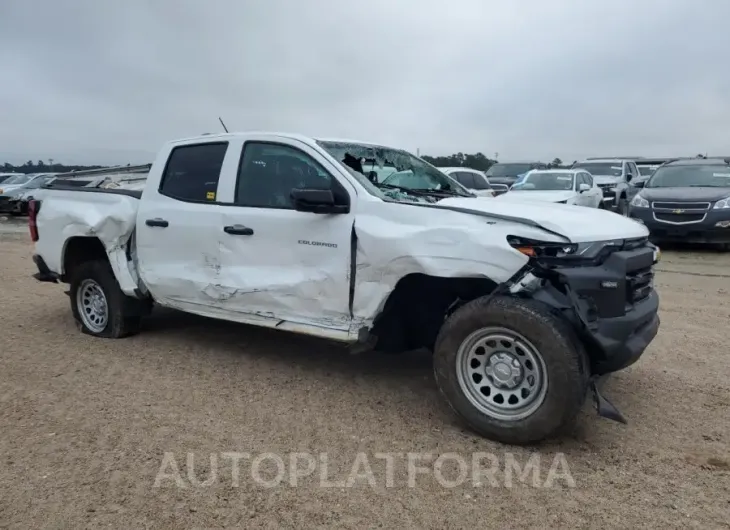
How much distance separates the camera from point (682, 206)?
11305 mm

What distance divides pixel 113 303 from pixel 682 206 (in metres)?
9.97

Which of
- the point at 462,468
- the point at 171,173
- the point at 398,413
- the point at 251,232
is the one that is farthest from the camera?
the point at 171,173

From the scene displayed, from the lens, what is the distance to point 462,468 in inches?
136

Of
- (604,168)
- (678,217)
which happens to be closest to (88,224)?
(678,217)

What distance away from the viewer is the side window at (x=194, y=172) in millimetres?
5184

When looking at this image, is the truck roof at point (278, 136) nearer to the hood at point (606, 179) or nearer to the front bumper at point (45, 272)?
the front bumper at point (45, 272)

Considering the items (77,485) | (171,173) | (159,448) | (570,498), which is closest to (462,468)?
(570,498)

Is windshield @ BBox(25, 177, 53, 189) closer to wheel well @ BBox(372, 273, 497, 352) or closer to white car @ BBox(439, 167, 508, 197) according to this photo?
white car @ BBox(439, 167, 508, 197)

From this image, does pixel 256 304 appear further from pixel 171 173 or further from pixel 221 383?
pixel 171 173

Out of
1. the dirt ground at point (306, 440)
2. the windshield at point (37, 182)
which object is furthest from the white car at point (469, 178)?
the windshield at point (37, 182)

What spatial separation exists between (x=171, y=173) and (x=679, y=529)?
4.65m

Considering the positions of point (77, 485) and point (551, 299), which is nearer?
point (77, 485)

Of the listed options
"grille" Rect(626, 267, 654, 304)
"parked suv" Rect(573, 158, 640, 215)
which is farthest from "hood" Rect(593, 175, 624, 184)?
"grille" Rect(626, 267, 654, 304)

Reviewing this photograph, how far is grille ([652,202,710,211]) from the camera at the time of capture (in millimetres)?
11141
